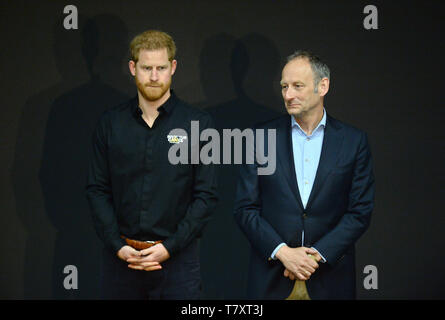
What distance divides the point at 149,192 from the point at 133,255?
1.15ft

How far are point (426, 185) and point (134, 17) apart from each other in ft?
7.40

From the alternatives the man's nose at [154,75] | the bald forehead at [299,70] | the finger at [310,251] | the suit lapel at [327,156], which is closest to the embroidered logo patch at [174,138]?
the man's nose at [154,75]

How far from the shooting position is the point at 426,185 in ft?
12.0

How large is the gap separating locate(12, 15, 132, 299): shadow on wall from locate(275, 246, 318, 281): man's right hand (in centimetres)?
142

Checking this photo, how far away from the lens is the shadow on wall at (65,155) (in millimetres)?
3633

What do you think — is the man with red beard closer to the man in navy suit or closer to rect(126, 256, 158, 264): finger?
rect(126, 256, 158, 264): finger

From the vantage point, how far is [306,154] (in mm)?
3012

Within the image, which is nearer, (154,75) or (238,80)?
(154,75)

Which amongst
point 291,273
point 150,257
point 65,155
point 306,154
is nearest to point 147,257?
point 150,257

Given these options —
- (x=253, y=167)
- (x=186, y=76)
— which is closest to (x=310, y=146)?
(x=253, y=167)

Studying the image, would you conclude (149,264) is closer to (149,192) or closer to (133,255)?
(133,255)

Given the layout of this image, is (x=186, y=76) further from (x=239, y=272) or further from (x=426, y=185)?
(x=426, y=185)

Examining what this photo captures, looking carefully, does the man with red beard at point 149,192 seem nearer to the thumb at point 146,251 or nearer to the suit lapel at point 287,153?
the thumb at point 146,251
